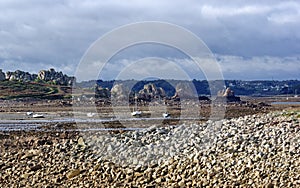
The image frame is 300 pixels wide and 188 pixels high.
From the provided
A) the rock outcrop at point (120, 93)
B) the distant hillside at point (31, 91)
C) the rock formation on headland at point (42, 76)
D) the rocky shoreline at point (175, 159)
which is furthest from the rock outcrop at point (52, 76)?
the rocky shoreline at point (175, 159)

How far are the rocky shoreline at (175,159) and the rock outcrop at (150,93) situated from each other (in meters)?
72.3

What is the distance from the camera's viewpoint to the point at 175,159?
18016 millimetres

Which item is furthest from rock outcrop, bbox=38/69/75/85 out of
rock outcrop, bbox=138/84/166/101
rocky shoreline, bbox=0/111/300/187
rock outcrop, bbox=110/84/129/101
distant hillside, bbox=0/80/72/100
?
rocky shoreline, bbox=0/111/300/187

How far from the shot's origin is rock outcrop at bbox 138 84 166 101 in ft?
319

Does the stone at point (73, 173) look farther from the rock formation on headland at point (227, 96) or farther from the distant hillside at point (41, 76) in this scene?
the distant hillside at point (41, 76)

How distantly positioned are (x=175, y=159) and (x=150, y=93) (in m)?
85.5

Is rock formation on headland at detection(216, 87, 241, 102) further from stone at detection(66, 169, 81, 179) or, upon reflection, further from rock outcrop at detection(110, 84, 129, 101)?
stone at detection(66, 169, 81, 179)

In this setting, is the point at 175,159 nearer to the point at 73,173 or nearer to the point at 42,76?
the point at 73,173

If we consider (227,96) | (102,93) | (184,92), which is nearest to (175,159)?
(184,92)

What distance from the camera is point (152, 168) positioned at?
Answer: 17891 mm

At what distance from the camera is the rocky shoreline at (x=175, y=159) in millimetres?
16266

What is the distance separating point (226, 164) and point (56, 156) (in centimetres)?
713

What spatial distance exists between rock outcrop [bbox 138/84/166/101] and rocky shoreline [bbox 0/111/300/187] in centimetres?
7235

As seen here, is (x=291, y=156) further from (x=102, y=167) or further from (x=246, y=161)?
(x=102, y=167)
